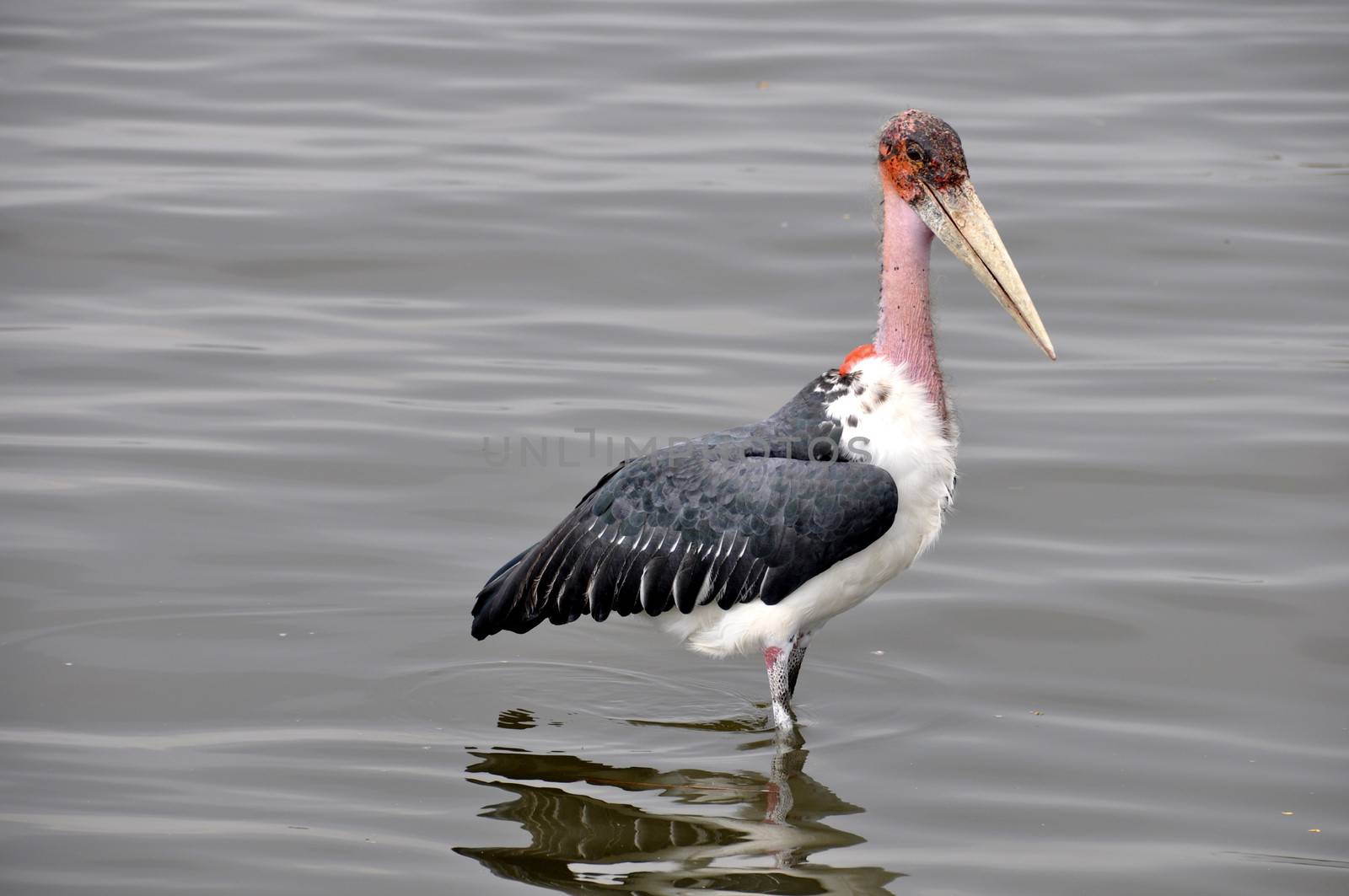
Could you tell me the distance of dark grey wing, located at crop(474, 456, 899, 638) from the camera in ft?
21.4

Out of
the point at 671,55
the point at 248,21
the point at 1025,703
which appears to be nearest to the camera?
the point at 1025,703

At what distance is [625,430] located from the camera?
398 inches

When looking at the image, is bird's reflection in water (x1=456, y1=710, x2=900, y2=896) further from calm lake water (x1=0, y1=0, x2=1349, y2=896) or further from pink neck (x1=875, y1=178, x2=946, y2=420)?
pink neck (x1=875, y1=178, x2=946, y2=420)

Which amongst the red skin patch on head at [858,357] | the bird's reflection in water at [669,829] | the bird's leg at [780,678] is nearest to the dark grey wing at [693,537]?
the bird's leg at [780,678]

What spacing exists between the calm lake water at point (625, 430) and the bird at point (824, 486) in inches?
17.1

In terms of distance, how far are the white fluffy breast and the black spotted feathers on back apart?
0.07 m

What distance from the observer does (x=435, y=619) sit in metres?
7.95

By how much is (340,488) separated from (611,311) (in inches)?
126

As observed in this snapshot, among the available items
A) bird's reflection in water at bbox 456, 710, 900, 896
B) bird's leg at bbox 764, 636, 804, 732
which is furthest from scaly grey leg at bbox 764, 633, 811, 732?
bird's reflection in water at bbox 456, 710, 900, 896

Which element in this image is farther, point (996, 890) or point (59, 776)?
point (59, 776)

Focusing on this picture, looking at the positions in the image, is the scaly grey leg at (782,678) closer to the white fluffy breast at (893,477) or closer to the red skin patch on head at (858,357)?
the white fluffy breast at (893,477)

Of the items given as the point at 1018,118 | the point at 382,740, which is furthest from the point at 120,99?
the point at 382,740

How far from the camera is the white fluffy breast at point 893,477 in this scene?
21.7 feet

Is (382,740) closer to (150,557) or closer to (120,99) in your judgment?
(150,557)
